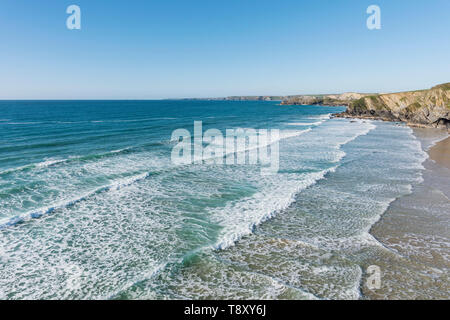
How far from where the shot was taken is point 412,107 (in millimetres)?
58500

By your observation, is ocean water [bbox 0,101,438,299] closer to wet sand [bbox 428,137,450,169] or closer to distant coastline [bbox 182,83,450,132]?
wet sand [bbox 428,137,450,169]

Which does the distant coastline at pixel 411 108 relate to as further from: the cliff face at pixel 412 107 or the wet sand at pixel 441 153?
the wet sand at pixel 441 153

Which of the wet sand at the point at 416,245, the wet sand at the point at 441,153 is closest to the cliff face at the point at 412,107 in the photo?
the wet sand at the point at 441,153

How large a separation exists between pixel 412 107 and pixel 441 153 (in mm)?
37758

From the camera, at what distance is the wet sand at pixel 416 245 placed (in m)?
7.95

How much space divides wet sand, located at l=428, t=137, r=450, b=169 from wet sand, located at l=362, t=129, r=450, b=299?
7.90 m
